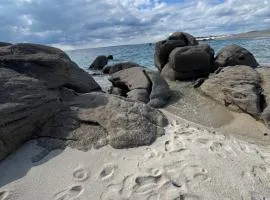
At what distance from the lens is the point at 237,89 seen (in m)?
8.52

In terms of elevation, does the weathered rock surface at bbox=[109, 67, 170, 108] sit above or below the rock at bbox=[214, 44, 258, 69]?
above

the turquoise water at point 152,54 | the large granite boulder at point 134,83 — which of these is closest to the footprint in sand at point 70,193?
the large granite boulder at point 134,83

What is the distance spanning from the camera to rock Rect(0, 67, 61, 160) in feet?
15.6

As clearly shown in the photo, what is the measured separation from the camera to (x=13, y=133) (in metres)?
4.80

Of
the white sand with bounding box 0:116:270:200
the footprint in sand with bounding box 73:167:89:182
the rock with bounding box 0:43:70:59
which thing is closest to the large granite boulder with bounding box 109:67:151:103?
the rock with bounding box 0:43:70:59

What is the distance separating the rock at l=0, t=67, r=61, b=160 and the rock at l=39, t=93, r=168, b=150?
24 centimetres

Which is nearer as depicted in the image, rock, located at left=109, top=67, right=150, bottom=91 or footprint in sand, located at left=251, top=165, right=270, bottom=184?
footprint in sand, located at left=251, top=165, right=270, bottom=184

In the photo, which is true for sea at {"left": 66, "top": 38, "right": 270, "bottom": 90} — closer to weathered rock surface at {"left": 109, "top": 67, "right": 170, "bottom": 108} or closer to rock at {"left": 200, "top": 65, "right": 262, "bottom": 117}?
weathered rock surface at {"left": 109, "top": 67, "right": 170, "bottom": 108}

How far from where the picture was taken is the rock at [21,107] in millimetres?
4754

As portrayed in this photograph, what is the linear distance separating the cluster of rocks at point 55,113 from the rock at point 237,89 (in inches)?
113

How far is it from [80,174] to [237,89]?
5.79 meters

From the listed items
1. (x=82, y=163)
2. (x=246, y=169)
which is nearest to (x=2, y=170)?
(x=82, y=163)

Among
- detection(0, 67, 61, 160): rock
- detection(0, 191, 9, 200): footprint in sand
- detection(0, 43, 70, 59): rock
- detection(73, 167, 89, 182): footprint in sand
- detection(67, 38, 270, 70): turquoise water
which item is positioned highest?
detection(0, 43, 70, 59): rock

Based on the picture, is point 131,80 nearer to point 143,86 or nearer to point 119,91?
point 119,91
